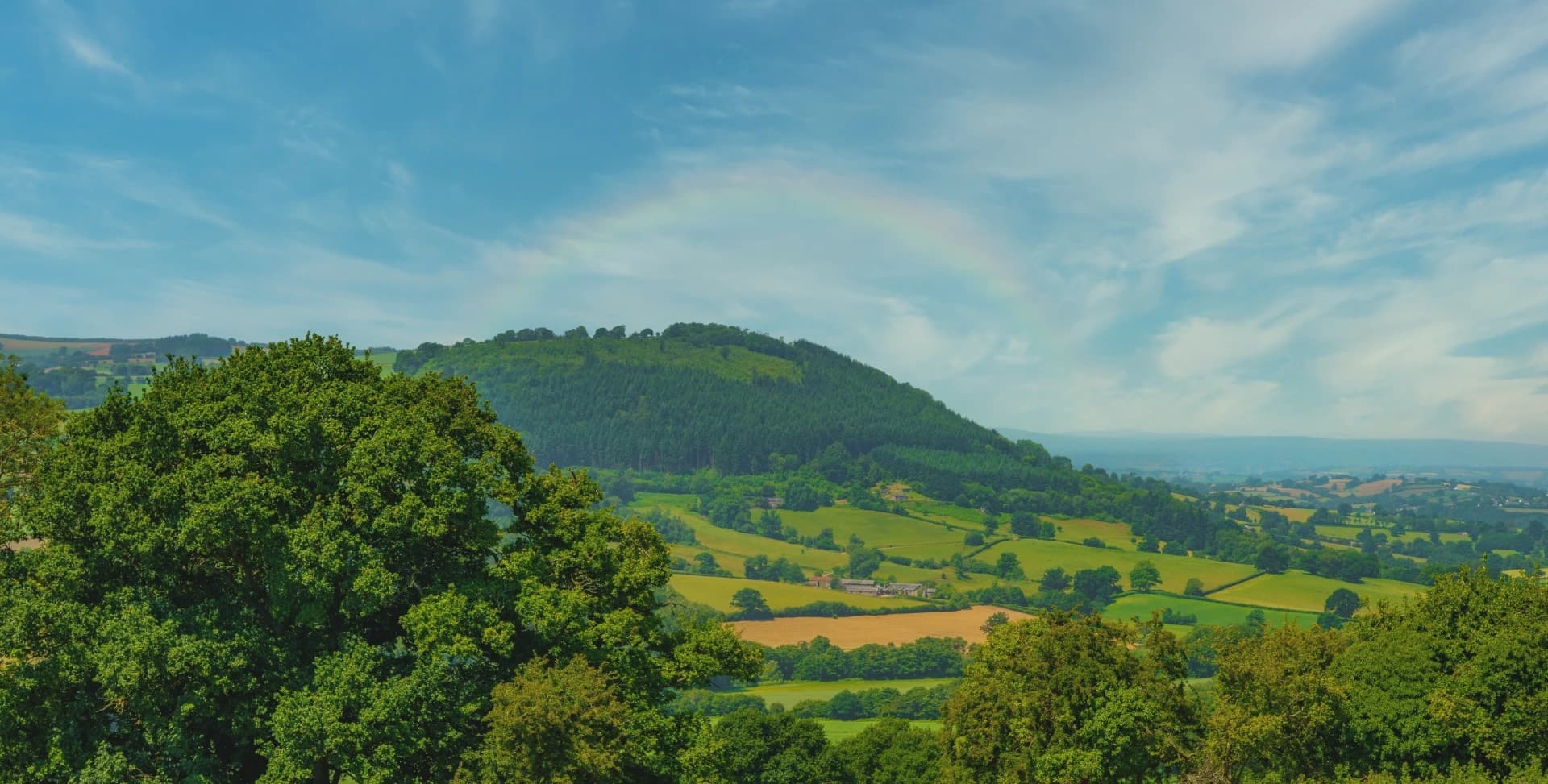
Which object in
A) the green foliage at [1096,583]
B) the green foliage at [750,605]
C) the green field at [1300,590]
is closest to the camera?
the green foliage at [750,605]

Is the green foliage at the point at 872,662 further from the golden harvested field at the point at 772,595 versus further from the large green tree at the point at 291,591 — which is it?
the large green tree at the point at 291,591

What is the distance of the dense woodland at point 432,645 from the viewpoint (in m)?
24.1

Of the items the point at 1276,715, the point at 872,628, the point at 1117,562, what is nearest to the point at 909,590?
the point at 872,628

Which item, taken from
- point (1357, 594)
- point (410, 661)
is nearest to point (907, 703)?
point (410, 661)

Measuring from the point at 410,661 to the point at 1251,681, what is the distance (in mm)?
23812

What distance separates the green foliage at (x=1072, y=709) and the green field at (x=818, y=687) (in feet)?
213

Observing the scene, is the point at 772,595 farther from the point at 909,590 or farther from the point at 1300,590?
the point at 1300,590

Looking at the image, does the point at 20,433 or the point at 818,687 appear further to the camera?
the point at 818,687

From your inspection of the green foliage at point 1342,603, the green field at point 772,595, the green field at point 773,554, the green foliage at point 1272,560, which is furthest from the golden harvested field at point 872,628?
the green foliage at point 1272,560

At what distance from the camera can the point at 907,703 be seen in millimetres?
87000

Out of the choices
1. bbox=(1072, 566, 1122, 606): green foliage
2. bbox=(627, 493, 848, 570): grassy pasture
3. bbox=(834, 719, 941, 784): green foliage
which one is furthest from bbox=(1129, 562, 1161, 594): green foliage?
bbox=(834, 719, 941, 784): green foliage

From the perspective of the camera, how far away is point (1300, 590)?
5738 inches

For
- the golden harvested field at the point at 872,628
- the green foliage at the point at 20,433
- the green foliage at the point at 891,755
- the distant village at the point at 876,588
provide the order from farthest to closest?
the distant village at the point at 876,588 → the golden harvested field at the point at 872,628 → the green foliage at the point at 891,755 → the green foliage at the point at 20,433

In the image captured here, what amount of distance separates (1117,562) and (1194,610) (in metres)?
35.4
